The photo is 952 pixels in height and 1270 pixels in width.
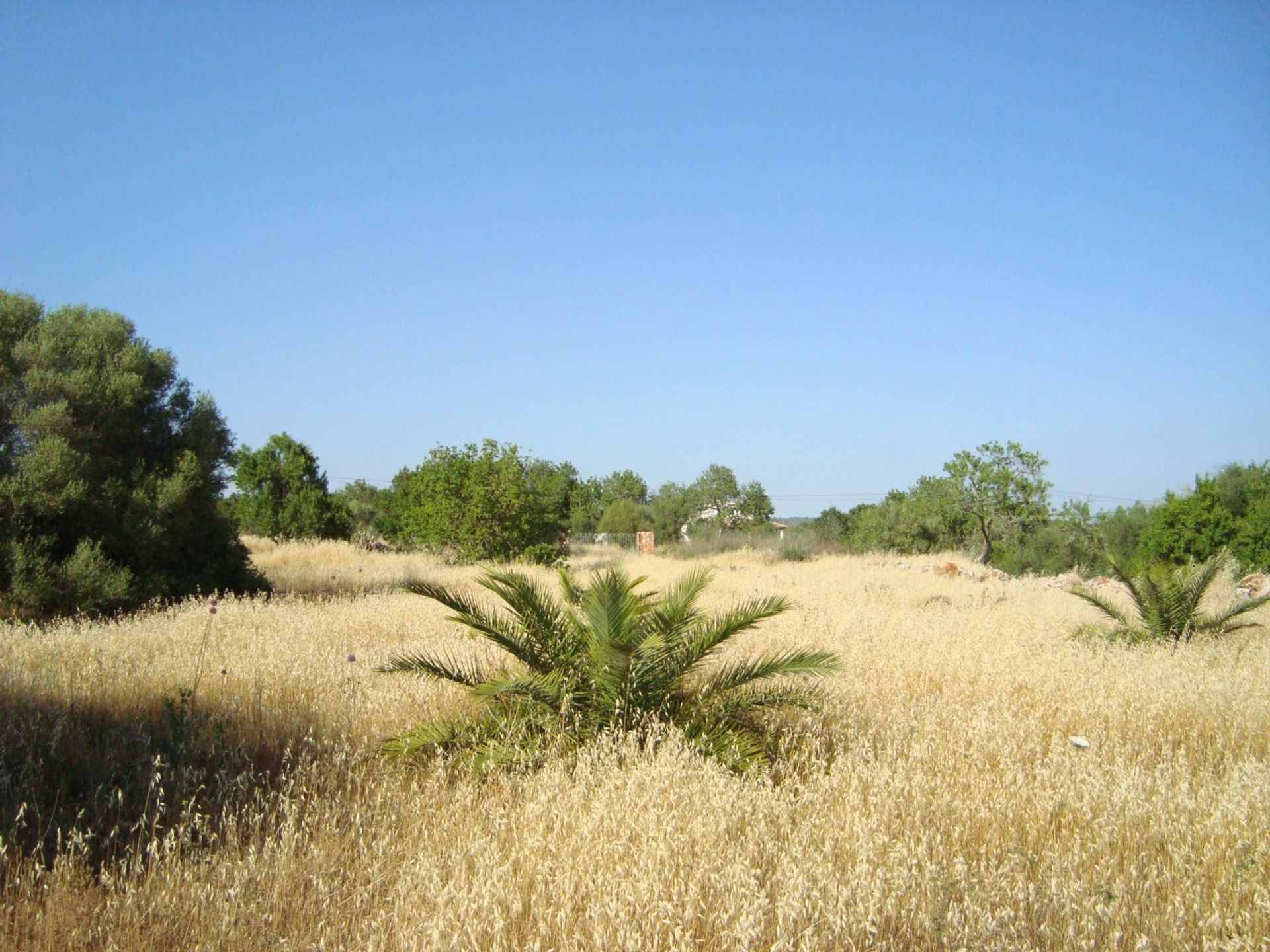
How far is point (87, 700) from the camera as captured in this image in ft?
19.1

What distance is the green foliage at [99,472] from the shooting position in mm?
10805

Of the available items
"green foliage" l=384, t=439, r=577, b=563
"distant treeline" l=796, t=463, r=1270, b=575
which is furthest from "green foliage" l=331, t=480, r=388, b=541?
"distant treeline" l=796, t=463, r=1270, b=575

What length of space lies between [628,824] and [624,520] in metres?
54.8

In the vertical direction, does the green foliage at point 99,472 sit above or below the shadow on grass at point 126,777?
above

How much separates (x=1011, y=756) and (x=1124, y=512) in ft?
94.5

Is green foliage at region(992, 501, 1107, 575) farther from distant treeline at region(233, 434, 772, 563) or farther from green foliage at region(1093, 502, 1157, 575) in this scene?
distant treeline at region(233, 434, 772, 563)

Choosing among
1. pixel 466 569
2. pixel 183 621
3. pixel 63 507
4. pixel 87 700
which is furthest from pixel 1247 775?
pixel 466 569

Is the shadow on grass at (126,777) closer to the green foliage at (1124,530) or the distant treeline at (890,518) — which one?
the distant treeline at (890,518)

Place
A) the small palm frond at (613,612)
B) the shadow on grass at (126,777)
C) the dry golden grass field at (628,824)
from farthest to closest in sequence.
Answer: the small palm frond at (613,612)
the shadow on grass at (126,777)
the dry golden grass field at (628,824)

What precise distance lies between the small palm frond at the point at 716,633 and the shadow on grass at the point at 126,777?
2.27m

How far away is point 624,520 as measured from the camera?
5844 centimetres

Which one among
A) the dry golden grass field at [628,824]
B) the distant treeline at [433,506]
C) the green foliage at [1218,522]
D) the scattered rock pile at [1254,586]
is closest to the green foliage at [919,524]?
the green foliage at [1218,522]

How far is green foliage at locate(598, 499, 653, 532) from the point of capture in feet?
191

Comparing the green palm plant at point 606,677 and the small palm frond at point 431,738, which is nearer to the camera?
the small palm frond at point 431,738
